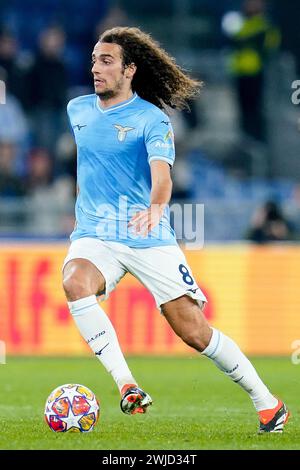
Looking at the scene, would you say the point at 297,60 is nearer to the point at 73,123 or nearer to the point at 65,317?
the point at 65,317

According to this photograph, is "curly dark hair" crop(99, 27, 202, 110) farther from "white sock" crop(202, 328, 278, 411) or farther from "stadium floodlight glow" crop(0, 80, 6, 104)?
"stadium floodlight glow" crop(0, 80, 6, 104)

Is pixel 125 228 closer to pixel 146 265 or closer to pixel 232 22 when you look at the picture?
pixel 146 265

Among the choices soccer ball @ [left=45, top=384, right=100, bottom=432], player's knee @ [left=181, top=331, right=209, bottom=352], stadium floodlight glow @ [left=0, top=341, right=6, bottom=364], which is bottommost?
stadium floodlight glow @ [left=0, top=341, right=6, bottom=364]

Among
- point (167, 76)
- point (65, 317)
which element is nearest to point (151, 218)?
point (167, 76)

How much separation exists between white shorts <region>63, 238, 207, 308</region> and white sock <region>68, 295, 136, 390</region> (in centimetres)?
20

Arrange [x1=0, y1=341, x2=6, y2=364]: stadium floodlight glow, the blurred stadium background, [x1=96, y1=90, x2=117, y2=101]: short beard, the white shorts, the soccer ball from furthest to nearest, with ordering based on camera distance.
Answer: the blurred stadium background, [x1=0, y1=341, x2=6, y2=364]: stadium floodlight glow, [x1=96, y1=90, x2=117, y2=101]: short beard, the white shorts, the soccer ball

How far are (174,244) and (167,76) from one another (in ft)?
3.55

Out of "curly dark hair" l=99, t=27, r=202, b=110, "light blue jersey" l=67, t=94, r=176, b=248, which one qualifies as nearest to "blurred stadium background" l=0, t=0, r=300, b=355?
"curly dark hair" l=99, t=27, r=202, b=110

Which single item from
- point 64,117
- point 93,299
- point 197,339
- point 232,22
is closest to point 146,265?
point 93,299

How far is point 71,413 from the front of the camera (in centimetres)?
666

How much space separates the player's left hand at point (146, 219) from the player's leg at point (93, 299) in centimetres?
44

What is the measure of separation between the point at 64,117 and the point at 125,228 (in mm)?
10139

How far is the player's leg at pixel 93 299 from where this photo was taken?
6680 millimetres

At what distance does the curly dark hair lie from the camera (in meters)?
7.11
